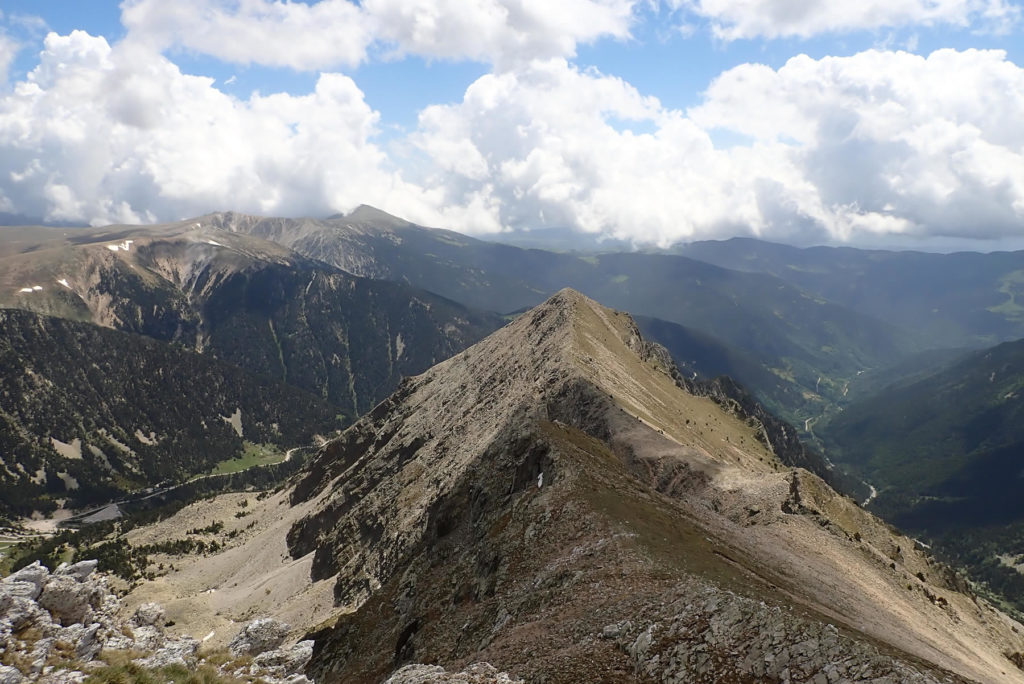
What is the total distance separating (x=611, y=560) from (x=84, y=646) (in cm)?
3366

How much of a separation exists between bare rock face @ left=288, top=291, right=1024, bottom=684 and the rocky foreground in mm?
7074

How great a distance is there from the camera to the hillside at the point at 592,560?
94.5 ft

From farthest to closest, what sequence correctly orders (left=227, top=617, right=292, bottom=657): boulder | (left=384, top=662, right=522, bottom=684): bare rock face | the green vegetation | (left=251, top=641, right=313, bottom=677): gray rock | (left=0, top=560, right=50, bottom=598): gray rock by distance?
(left=227, top=617, right=292, bottom=657): boulder
(left=251, top=641, right=313, bottom=677): gray rock
(left=0, top=560, right=50, bottom=598): gray rock
(left=384, top=662, right=522, bottom=684): bare rock face
the green vegetation

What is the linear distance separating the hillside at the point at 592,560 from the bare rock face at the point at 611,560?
0.66ft

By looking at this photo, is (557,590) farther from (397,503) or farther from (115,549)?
(115,549)

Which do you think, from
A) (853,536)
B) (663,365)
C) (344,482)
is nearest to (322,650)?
(853,536)

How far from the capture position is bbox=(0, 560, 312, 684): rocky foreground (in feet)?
103

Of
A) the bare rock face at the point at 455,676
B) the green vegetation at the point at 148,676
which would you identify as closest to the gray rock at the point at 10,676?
the green vegetation at the point at 148,676

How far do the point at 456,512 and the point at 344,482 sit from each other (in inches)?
3490

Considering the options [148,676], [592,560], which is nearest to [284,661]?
[148,676]

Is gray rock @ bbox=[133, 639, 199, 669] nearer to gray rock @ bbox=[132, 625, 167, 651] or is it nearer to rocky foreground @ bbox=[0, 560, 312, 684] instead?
rocky foreground @ bbox=[0, 560, 312, 684]

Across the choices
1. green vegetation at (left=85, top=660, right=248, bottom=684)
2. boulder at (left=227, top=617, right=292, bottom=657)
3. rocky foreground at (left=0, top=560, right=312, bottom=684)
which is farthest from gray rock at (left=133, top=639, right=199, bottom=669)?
boulder at (left=227, top=617, right=292, bottom=657)

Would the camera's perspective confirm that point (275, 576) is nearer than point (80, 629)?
No

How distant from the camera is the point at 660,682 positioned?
25.6 meters
